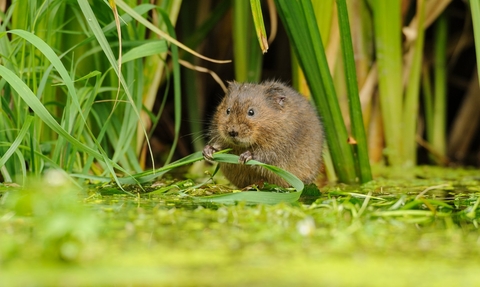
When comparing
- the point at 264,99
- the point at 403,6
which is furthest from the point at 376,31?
the point at 264,99

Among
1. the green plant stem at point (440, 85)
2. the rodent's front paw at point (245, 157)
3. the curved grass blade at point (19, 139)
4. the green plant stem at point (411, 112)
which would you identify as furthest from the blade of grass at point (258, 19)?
the green plant stem at point (440, 85)

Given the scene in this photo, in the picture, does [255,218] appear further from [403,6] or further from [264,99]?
[403,6]

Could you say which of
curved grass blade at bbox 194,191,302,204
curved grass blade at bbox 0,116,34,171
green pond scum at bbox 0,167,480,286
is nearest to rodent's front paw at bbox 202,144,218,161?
green pond scum at bbox 0,167,480,286

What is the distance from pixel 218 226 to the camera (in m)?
2.51

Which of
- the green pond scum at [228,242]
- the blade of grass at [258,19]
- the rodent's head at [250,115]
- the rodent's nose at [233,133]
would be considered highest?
the blade of grass at [258,19]

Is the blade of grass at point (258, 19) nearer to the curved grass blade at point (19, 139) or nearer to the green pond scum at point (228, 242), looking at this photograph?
the green pond scum at point (228, 242)

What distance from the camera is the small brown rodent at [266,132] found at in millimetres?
3877

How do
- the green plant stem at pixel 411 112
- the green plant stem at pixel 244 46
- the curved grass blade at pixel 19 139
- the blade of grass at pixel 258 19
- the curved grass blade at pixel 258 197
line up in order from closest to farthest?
the curved grass blade at pixel 258 197 → the curved grass blade at pixel 19 139 → the blade of grass at pixel 258 19 → the green plant stem at pixel 244 46 → the green plant stem at pixel 411 112

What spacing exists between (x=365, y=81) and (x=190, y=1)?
1.58 metres

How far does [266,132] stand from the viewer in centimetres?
392

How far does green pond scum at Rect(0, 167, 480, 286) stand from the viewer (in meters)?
1.87

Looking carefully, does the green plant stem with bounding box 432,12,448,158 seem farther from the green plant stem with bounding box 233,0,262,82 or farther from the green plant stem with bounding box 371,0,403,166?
the green plant stem with bounding box 233,0,262,82

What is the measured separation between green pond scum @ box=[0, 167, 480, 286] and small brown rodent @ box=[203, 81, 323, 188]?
79 centimetres

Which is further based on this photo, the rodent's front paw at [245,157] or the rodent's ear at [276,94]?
the rodent's ear at [276,94]
